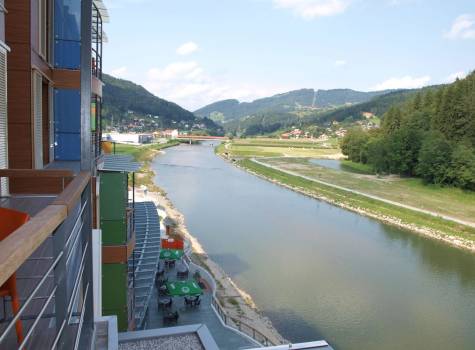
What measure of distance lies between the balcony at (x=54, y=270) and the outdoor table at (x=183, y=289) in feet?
19.6

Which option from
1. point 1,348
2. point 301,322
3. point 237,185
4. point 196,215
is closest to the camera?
point 1,348

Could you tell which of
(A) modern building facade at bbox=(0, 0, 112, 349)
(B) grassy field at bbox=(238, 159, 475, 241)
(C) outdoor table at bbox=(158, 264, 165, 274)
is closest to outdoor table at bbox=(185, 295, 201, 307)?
(C) outdoor table at bbox=(158, 264, 165, 274)

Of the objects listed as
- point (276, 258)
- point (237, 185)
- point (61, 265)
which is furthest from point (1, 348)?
point (237, 185)

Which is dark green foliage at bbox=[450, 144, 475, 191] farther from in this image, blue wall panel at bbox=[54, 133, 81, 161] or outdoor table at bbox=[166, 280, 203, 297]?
blue wall panel at bbox=[54, 133, 81, 161]

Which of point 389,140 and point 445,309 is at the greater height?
point 389,140

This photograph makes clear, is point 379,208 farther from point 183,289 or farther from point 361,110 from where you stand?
point 361,110

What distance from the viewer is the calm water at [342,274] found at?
→ 1058 centimetres

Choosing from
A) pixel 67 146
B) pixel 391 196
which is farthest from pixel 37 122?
pixel 391 196

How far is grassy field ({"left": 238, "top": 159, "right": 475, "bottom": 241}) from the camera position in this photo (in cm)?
2030

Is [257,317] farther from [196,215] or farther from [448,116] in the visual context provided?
[448,116]

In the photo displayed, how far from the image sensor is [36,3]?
17.4 ft

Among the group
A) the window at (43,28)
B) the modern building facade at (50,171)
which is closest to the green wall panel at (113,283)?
the modern building facade at (50,171)

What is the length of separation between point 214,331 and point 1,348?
23.8 feet

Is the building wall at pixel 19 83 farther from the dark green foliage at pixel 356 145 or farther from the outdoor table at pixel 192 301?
the dark green foliage at pixel 356 145
